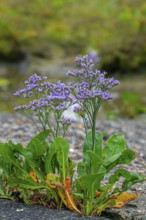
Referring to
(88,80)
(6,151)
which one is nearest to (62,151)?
(6,151)

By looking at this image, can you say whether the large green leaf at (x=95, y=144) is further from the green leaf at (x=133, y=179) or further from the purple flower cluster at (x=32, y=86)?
the purple flower cluster at (x=32, y=86)

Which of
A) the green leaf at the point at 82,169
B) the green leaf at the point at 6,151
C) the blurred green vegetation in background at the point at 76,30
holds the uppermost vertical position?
the blurred green vegetation in background at the point at 76,30

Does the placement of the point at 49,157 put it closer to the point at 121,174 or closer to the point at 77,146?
the point at 121,174

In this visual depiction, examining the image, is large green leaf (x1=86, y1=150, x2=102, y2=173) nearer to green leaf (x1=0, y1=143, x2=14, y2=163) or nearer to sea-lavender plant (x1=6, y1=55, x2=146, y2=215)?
sea-lavender plant (x1=6, y1=55, x2=146, y2=215)

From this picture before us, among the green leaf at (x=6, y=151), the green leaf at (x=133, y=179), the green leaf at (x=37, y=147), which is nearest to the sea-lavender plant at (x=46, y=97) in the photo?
the green leaf at (x=37, y=147)

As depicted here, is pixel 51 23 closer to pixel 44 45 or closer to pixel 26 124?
pixel 44 45
